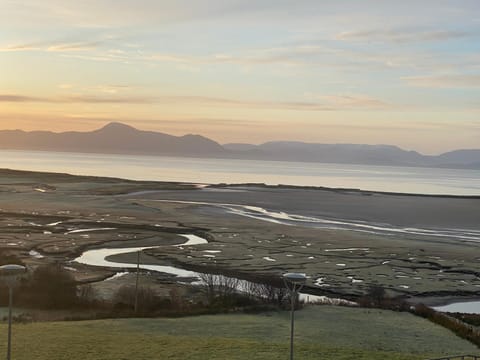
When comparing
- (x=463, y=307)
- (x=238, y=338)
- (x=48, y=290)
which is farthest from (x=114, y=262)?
(x=238, y=338)

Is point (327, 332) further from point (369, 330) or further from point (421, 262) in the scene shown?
point (421, 262)

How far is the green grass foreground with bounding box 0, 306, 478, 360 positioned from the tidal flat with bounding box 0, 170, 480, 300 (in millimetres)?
8454

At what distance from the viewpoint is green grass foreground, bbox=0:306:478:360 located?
18203 millimetres

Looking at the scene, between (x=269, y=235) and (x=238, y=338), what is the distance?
3112 centimetres

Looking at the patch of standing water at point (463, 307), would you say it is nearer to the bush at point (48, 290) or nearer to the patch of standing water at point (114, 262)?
the patch of standing water at point (114, 262)

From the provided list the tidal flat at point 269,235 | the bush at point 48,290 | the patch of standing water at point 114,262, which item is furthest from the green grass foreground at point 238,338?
the patch of standing water at point 114,262

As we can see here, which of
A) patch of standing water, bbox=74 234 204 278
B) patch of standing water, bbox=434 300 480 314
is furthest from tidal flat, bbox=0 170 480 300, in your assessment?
patch of standing water, bbox=434 300 480 314

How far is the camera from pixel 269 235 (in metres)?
A: 51.7

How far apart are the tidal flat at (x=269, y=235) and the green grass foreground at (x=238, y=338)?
8.45 m

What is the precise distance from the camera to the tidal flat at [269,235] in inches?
1451

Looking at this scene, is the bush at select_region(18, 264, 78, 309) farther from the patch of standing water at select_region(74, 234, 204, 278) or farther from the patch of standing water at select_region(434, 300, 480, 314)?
the patch of standing water at select_region(434, 300, 480, 314)

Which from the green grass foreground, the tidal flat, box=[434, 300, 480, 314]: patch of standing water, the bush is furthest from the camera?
the tidal flat

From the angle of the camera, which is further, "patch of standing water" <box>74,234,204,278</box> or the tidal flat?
"patch of standing water" <box>74,234,204,278</box>

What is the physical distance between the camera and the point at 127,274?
36.2 meters
